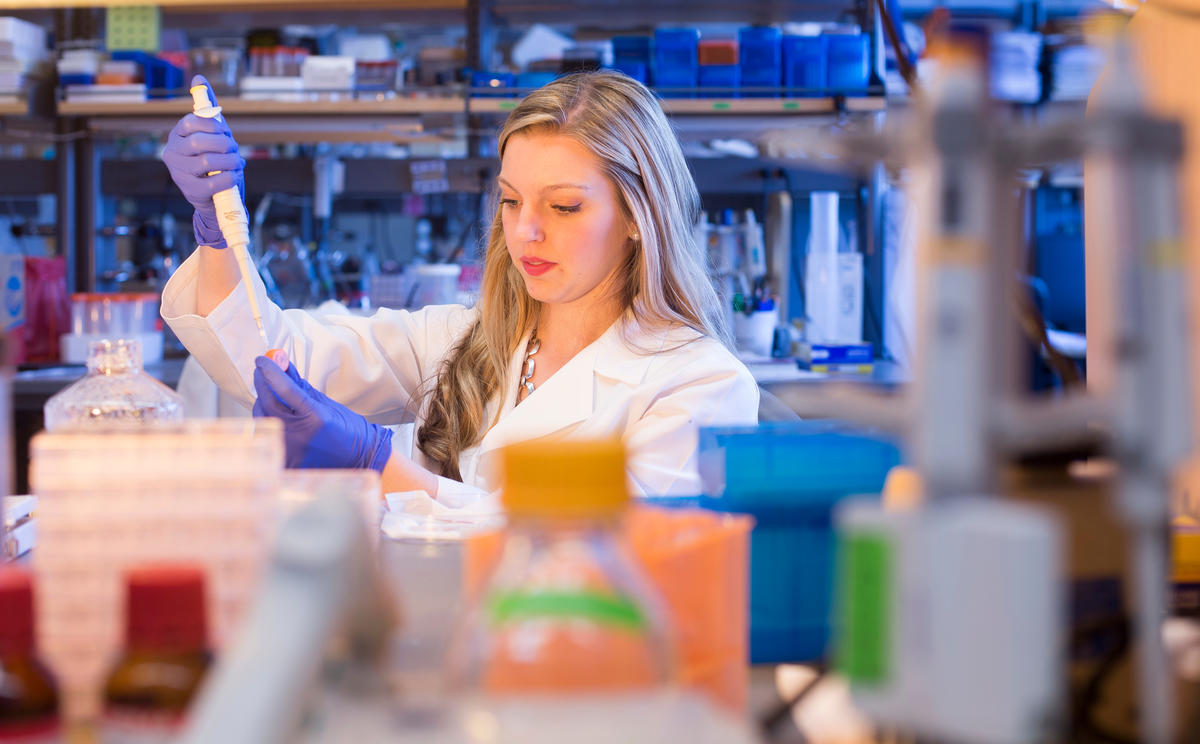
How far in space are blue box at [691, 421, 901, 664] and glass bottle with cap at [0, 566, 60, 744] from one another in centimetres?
45

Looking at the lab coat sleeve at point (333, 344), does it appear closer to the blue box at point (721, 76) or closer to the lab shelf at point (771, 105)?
the lab shelf at point (771, 105)

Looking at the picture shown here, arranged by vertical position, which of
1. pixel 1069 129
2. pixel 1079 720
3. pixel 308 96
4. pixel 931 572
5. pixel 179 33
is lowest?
pixel 1079 720

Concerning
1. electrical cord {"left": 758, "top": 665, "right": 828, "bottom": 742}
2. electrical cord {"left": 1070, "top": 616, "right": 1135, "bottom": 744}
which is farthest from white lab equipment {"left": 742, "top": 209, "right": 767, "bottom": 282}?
electrical cord {"left": 1070, "top": 616, "right": 1135, "bottom": 744}

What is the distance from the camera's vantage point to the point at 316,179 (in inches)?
147

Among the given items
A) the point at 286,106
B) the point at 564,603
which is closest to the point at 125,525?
the point at 564,603

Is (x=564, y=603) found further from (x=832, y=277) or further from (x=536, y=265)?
(x=832, y=277)

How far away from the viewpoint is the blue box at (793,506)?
76 centimetres

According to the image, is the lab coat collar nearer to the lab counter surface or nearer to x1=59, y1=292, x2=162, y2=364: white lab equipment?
the lab counter surface

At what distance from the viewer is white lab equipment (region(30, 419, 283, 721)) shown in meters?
0.59

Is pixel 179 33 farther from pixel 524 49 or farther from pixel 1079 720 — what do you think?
pixel 1079 720

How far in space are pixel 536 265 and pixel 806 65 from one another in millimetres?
2132

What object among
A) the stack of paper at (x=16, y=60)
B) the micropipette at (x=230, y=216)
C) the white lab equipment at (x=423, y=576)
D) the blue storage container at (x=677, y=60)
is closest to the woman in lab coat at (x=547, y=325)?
the micropipette at (x=230, y=216)

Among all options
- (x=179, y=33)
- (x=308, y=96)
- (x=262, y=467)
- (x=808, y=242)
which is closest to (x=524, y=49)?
(x=308, y=96)

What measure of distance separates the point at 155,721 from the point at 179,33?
466 cm
